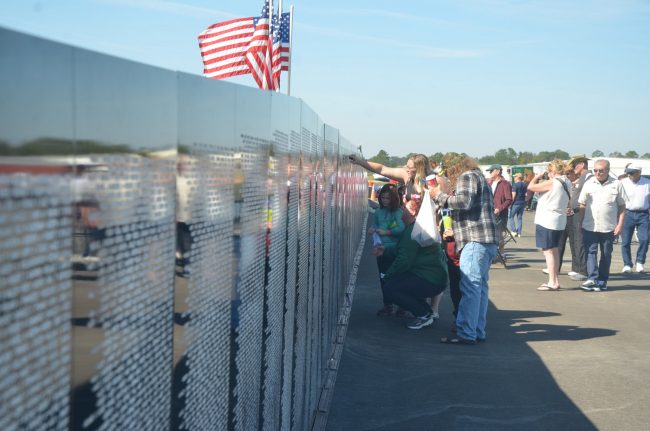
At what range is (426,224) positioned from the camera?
865cm

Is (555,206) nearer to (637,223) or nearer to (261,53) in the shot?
(637,223)

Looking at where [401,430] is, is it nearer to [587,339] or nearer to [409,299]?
[409,299]

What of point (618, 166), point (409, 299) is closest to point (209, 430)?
point (409, 299)

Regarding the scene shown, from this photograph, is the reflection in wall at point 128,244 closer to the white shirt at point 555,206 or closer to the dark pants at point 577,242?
the white shirt at point 555,206

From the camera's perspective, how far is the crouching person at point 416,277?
891 cm

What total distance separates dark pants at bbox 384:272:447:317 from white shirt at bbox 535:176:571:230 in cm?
390

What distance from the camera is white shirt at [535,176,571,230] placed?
12.1 m

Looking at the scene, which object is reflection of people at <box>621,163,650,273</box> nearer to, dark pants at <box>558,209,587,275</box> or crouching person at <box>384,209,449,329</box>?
dark pants at <box>558,209,587,275</box>

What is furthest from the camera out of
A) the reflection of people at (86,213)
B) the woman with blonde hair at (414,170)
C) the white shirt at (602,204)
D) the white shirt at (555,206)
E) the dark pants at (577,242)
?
the dark pants at (577,242)

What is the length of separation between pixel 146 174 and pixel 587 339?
8.09 metres

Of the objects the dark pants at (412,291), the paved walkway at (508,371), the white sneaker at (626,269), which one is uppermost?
the dark pants at (412,291)

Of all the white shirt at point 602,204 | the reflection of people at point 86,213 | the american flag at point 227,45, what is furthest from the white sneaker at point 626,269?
the reflection of people at point 86,213

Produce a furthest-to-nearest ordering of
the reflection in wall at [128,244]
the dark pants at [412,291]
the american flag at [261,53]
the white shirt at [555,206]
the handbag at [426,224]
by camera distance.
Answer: the american flag at [261,53]
the white shirt at [555,206]
the dark pants at [412,291]
the handbag at [426,224]
the reflection in wall at [128,244]

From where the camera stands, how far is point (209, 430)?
2.17 m
